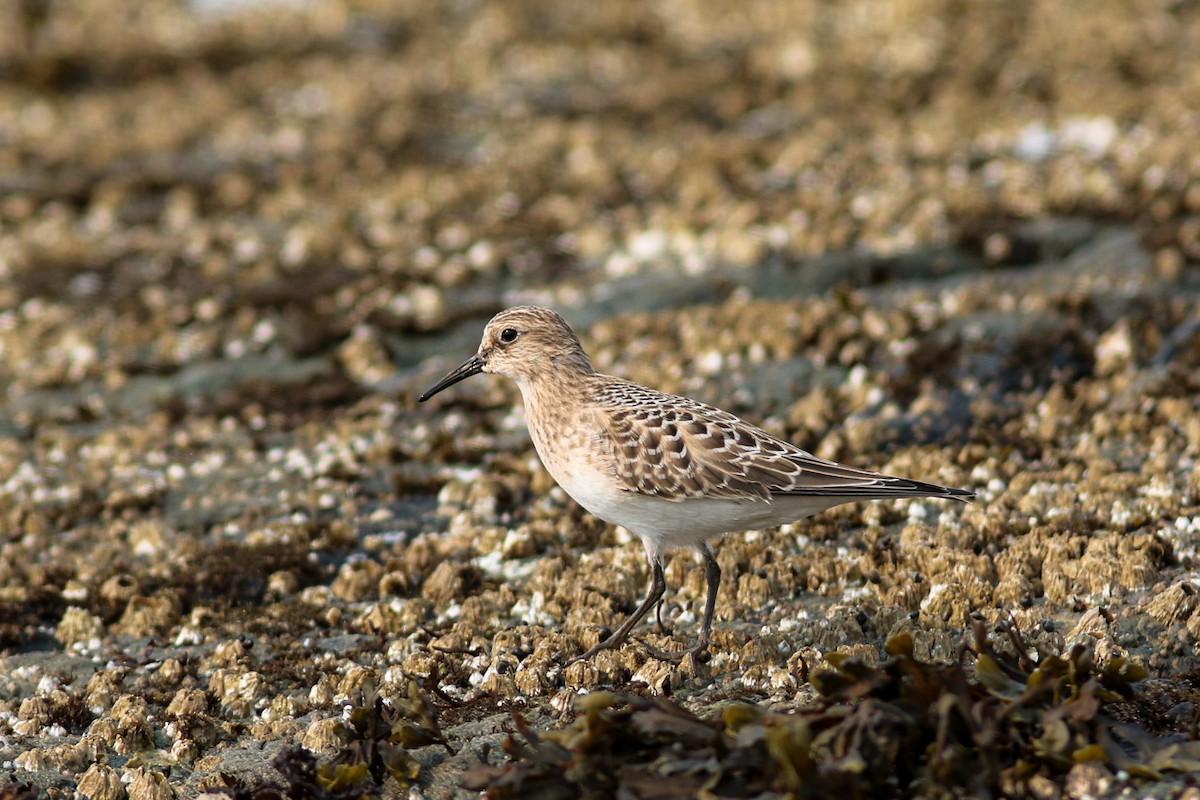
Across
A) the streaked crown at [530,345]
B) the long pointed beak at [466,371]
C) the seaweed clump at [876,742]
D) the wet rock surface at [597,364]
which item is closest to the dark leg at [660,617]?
the wet rock surface at [597,364]

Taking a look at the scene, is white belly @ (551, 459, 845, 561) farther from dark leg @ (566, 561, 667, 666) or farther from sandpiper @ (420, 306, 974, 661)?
dark leg @ (566, 561, 667, 666)

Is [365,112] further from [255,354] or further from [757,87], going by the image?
[255,354]

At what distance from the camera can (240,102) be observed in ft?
73.4

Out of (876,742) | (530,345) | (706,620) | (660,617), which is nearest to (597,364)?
(530,345)

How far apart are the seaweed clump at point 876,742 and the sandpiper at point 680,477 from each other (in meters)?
1.44

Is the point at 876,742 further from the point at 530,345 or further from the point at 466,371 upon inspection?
the point at 466,371

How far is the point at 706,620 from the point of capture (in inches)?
305

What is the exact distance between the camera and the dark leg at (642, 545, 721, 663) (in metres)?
7.57

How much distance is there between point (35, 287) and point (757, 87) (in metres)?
11.5

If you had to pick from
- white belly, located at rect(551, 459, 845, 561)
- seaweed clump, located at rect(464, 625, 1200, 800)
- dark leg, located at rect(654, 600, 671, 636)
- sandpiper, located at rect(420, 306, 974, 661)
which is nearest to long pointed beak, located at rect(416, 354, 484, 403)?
sandpiper, located at rect(420, 306, 974, 661)

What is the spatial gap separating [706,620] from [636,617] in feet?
1.49

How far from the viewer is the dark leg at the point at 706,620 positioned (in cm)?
757

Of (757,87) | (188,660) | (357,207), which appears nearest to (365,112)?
(357,207)

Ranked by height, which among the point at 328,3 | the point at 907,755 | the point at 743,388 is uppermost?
the point at 328,3
